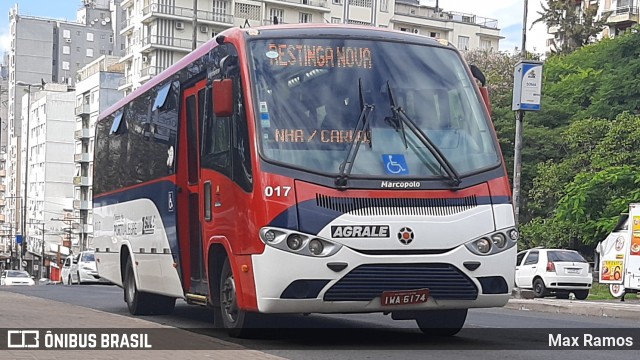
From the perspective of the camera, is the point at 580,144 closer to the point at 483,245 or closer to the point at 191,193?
the point at 191,193

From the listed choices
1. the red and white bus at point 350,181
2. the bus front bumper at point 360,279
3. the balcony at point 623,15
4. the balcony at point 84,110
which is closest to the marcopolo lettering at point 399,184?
the red and white bus at point 350,181

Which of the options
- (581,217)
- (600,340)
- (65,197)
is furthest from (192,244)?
(65,197)

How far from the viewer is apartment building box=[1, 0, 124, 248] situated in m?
128

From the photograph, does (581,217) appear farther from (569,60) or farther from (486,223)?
(486,223)

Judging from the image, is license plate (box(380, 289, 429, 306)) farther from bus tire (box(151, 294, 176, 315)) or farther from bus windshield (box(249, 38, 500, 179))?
bus tire (box(151, 294, 176, 315))

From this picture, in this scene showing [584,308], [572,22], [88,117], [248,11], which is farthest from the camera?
[88,117]

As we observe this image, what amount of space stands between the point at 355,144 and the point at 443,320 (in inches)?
97.8

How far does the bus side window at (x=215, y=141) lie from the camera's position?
11133mm

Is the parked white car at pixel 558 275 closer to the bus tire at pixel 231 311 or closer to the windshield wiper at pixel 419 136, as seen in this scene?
the bus tire at pixel 231 311

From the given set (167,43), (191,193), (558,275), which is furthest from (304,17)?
(191,193)

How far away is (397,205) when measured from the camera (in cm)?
1005

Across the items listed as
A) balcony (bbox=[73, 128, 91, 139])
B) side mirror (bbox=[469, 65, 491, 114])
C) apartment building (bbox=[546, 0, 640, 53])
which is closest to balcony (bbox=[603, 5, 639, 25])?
apartment building (bbox=[546, 0, 640, 53])

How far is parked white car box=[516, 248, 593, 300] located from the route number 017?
2113 cm

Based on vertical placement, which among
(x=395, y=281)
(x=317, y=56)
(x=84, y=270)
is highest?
(x=317, y=56)
